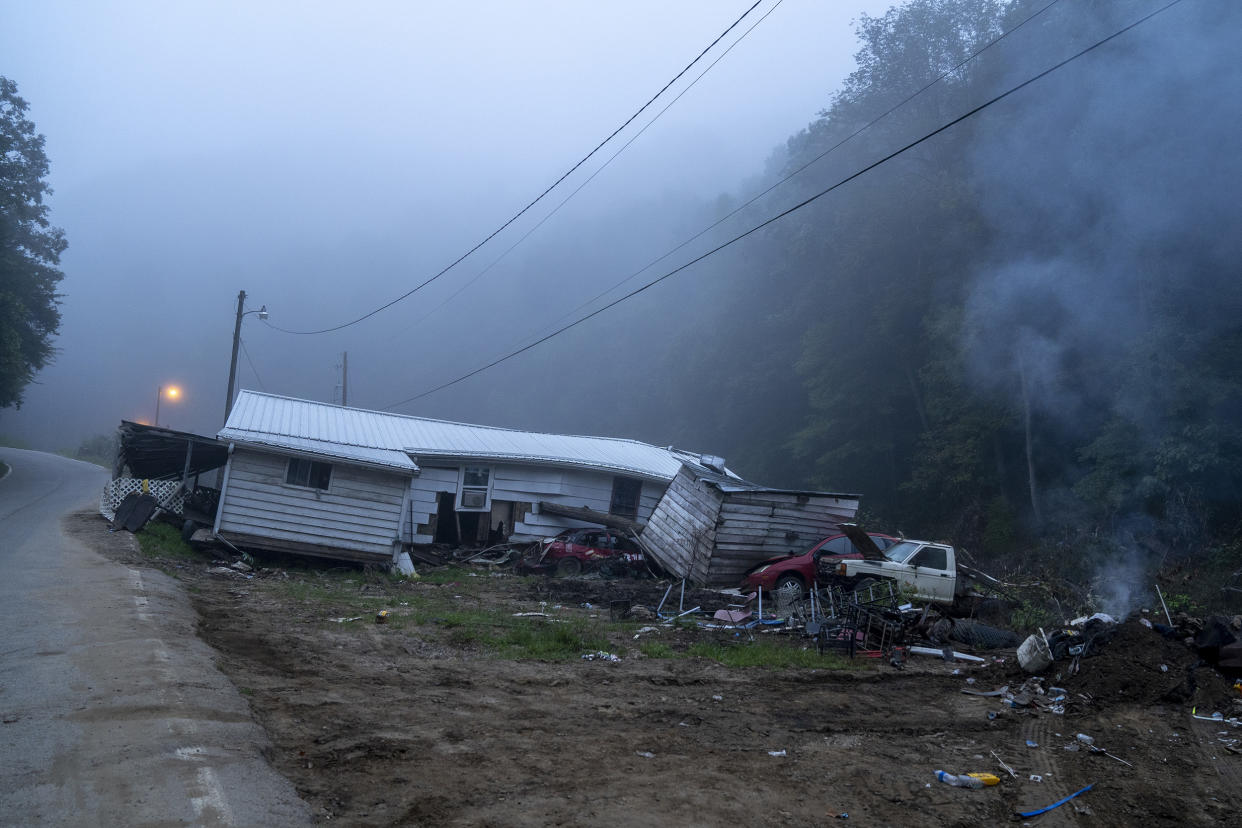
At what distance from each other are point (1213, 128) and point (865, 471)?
17295 millimetres

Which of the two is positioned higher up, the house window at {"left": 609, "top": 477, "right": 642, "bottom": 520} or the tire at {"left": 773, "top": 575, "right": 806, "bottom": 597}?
the house window at {"left": 609, "top": 477, "right": 642, "bottom": 520}

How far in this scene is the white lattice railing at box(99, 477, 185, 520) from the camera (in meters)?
17.1

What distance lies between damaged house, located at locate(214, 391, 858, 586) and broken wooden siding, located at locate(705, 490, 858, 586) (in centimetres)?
2

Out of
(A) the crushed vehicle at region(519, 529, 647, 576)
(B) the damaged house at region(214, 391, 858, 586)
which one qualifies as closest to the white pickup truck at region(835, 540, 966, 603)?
(B) the damaged house at region(214, 391, 858, 586)

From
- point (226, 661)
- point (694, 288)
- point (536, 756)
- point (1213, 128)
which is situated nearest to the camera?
point (536, 756)

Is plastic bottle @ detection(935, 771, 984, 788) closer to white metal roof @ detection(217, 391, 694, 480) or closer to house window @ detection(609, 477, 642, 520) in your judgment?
white metal roof @ detection(217, 391, 694, 480)

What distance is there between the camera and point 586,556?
17953mm

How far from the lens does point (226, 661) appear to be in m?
7.27

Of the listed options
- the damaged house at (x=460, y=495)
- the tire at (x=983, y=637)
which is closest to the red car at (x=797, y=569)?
the damaged house at (x=460, y=495)

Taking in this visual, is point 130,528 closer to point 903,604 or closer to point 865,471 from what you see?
point 903,604

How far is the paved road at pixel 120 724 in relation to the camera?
3.91 metres

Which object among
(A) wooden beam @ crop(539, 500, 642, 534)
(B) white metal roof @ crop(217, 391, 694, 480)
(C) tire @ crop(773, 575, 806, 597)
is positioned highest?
(B) white metal roof @ crop(217, 391, 694, 480)

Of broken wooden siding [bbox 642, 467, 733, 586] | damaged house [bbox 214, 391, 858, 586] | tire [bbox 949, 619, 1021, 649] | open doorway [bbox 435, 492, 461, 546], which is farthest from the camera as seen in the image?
open doorway [bbox 435, 492, 461, 546]

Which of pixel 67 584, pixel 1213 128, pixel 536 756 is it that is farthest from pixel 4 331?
pixel 1213 128
